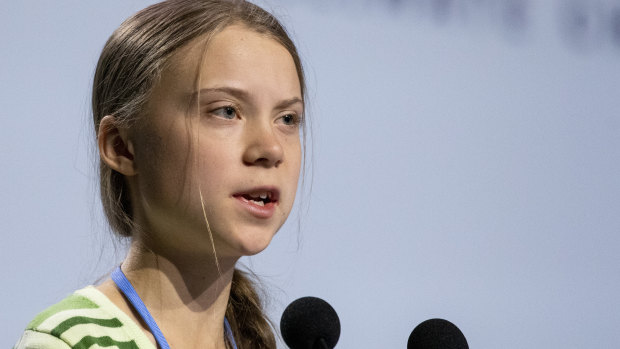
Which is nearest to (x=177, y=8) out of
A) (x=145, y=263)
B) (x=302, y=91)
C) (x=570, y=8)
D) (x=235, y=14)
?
(x=235, y=14)

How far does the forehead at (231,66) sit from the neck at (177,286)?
7.6 inches

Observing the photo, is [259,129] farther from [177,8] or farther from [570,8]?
[570,8]

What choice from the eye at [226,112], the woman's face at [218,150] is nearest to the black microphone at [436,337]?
the woman's face at [218,150]

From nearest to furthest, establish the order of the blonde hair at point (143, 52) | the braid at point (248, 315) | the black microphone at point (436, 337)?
the black microphone at point (436, 337), the blonde hair at point (143, 52), the braid at point (248, 315)

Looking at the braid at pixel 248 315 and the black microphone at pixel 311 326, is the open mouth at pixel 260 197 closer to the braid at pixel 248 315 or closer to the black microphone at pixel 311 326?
the black microphone at pixel 311 326

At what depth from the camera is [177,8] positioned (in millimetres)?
1061

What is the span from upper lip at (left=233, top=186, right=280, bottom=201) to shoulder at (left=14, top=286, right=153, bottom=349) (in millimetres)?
186

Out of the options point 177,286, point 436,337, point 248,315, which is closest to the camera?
point 436,337

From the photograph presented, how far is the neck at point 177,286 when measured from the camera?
101cm

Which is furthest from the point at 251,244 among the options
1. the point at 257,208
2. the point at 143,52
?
the point at 143,52

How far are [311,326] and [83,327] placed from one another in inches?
9.2

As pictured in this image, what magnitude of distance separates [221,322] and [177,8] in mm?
375

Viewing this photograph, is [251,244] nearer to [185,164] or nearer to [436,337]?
[185,164]

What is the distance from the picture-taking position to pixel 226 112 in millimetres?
966
